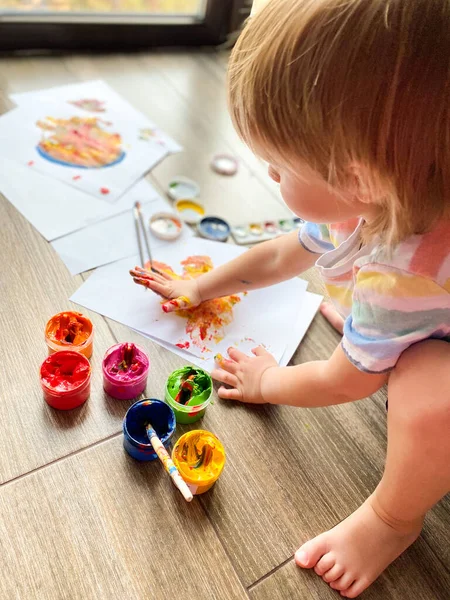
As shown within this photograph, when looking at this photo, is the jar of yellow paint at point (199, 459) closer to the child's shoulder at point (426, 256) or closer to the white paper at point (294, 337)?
the white paper at point (294, 337)

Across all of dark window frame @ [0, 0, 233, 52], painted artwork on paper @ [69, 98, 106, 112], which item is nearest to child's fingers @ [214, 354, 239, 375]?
painted artwork on paper @ [69, 98, 106, 112]

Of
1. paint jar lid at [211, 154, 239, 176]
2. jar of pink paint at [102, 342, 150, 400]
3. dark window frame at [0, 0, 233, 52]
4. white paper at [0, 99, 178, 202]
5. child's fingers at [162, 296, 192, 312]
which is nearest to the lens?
jar of pink paint at [102, 342, 150, 400]

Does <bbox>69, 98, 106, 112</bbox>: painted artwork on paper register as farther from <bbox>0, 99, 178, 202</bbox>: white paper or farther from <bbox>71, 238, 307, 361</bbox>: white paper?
<bbox>71, 238, 307, 361</bbox>: white paper

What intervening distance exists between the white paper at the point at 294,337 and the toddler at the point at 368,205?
0.11 ft

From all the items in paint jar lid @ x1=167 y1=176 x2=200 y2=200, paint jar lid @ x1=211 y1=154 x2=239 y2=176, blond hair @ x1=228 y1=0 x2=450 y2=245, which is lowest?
paint jar lid @ x1=167 y1=176 x2=200 y2=200

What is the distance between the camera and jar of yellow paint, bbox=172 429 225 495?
0.71 meters

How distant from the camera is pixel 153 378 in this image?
0.83 meters

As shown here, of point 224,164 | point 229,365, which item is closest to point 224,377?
point 229,365

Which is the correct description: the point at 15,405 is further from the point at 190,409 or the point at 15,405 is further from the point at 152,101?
the point at 152,101

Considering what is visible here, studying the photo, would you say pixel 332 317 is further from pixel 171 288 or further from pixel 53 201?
pixel 53 201

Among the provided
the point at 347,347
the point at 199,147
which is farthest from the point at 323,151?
the point at 199,147

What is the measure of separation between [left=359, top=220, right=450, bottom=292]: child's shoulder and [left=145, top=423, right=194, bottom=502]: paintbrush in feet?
1.15

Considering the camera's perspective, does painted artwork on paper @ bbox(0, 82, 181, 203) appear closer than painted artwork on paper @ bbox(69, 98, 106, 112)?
Yes

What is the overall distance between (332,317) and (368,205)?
0.41m
